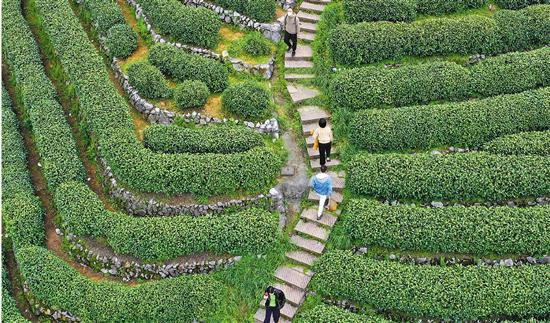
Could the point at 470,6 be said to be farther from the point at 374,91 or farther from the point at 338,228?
the point at 338,228

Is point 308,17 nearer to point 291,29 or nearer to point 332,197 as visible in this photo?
point 291,29

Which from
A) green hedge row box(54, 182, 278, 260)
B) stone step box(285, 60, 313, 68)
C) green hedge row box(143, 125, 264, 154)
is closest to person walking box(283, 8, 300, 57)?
stone step box(285, 60, 313, 68)

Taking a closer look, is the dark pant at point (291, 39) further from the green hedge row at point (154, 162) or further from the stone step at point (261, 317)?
the stone step at point (261, 317)

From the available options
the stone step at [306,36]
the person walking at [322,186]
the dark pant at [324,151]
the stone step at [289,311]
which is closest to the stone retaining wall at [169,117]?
the dark pant at [324,151]

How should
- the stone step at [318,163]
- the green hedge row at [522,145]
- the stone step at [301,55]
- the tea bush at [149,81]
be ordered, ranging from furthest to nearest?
the stone step at [301,55]
the tea bush at [149,81]
the stone step at [318,163]
the green hedge row at [522,145]

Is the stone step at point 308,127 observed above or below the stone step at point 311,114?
below

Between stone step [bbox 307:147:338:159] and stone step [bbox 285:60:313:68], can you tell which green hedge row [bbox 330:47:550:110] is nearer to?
stone step [bbox 285:60:313:68]

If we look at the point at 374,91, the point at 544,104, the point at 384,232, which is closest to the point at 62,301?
the point at 384,232
